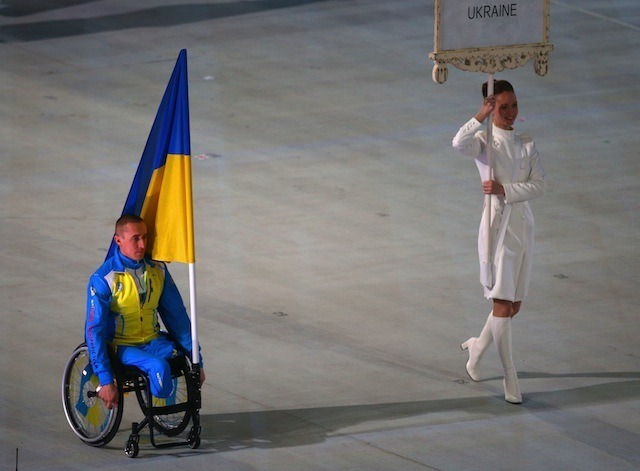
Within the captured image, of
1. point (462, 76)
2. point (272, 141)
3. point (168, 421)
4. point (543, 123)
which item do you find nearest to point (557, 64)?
point (462, 76)

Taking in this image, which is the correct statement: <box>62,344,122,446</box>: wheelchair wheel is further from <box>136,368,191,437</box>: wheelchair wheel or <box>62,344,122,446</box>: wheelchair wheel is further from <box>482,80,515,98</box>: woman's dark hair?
<box>482,80,515,98</box>: woman's dark hair

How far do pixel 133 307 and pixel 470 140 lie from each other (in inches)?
93.8

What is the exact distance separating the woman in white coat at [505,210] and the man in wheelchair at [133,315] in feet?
6.56

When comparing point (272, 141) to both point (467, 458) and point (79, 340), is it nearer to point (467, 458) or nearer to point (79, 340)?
point (79, 340)

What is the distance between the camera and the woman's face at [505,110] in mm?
9383

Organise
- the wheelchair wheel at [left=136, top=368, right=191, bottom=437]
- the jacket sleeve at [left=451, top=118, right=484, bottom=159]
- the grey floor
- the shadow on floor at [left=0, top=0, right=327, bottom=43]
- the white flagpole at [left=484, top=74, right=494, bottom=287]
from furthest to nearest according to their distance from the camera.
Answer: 1. the shadow on floor at [left=0, top=0, right=327, bottom=43]
2. the white flagpole at [left=484, top=74, right=494, bottom=287]
3. the jacket sleeve at [left=451, top=118, right=484, bottom=159]
4. the grey floor
5. the wheelchair wheel at [left=136, top=368, right=191, bottom=437]

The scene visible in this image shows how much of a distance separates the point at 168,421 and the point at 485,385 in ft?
6.92

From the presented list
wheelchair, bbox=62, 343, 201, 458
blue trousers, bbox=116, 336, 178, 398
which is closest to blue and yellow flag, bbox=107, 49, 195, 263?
blue trousers, bbox=116, 336, 178, 398

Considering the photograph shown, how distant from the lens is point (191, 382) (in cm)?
845

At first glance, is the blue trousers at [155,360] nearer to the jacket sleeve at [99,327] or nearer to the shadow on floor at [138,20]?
the jacket sleeve at [99,327]

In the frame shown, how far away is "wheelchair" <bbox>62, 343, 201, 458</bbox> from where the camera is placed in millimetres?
8344

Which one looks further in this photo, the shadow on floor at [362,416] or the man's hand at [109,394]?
the shadow on floor at [362,416]

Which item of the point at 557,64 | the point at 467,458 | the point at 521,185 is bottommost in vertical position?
the point at 467,458

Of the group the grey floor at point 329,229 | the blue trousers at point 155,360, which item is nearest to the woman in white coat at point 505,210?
the grey floor at point 329,229
